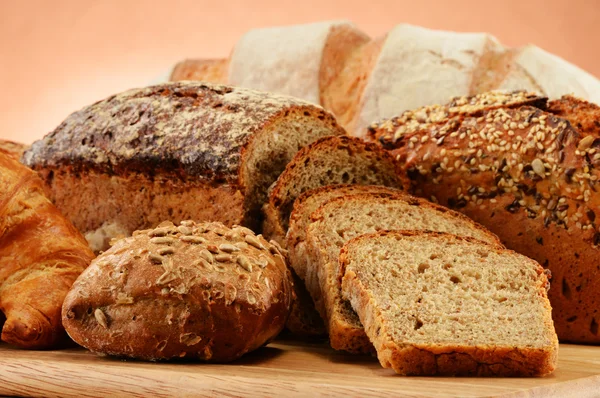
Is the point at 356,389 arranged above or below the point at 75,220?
below

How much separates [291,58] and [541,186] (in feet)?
6.16

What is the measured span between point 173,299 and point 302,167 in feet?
3.14

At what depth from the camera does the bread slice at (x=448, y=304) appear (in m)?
1.92

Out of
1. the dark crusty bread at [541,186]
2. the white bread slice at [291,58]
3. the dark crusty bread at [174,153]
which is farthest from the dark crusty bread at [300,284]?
the white bread slice at [291,58]

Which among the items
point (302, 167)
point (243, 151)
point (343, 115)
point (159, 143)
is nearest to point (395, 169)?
point (302, 167)

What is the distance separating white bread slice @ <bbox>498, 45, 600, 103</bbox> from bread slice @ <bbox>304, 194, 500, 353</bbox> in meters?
1.35

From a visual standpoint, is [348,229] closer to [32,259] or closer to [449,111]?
[449,111]

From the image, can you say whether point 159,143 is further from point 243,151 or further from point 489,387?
point 489,387

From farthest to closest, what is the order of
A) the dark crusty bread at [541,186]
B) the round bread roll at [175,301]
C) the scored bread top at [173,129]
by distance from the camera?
the scored bread top at [173,129]
the dark crusty bread at [541,186]
the round bread roll at [175,301]

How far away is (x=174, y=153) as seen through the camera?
293cm

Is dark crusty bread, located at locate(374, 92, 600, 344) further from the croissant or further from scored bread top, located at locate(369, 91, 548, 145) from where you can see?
the croissant

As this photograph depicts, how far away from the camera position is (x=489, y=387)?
1687 millimetres

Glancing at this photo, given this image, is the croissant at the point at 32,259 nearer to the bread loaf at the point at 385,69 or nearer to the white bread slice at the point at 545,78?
the bread loaf at the point at 385,69

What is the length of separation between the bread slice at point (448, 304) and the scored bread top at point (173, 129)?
2.41ft
